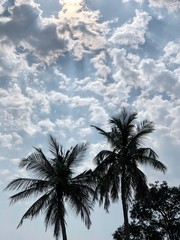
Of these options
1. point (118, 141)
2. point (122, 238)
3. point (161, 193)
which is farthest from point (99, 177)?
point (122, 238)

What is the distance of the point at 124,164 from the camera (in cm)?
2692

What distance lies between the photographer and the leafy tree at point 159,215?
42.1 m

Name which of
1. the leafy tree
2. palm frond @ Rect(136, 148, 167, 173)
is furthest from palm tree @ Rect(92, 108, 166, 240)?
the leafy tree

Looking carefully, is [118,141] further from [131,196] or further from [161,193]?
[161,193]

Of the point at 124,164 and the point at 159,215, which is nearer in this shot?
the point at 124,164

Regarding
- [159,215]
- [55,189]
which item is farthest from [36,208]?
[159,215]

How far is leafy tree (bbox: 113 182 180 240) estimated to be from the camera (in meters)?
42.1

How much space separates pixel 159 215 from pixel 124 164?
18528mm

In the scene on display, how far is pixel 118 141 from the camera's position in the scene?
2809cm

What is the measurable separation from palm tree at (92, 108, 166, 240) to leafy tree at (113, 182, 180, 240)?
15.2 meters

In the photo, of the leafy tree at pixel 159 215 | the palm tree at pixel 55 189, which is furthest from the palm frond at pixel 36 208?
the leafy tree at pixel 159 215

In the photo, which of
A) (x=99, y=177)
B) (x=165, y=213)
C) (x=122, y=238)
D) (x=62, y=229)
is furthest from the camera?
(x=122, y=238)

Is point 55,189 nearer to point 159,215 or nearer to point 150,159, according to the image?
point 150,159

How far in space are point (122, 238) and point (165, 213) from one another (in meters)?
9.48
